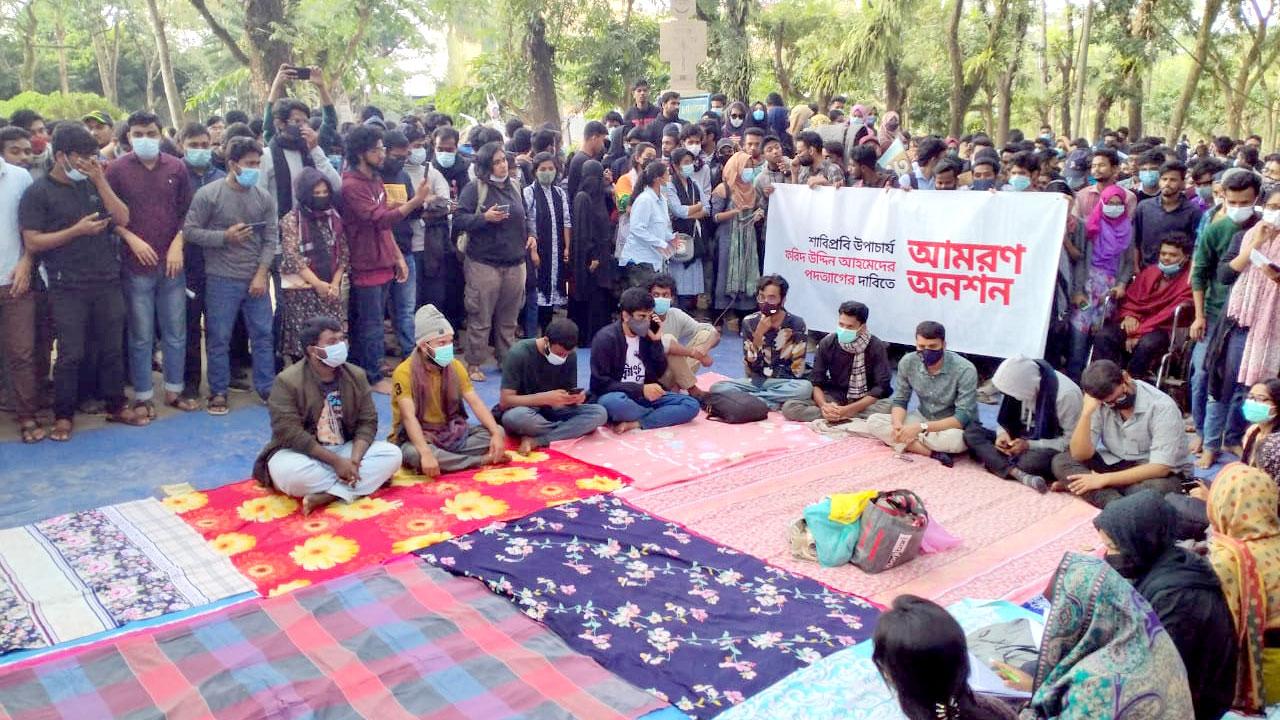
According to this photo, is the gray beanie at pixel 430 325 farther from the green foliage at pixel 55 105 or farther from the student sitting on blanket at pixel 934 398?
the green foliage at pixel 55 105

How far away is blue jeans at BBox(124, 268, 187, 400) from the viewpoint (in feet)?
20.5

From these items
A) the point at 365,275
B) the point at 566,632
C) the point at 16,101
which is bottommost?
the point at 566,632

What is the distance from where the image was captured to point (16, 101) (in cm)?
1728

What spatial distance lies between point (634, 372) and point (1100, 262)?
3.29 m

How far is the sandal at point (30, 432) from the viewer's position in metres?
5.90

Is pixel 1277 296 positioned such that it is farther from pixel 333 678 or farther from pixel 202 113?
pixel 202 113

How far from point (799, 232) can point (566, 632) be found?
523 cm

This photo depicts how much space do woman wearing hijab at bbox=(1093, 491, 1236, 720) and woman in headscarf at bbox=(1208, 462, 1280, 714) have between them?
0.46ft

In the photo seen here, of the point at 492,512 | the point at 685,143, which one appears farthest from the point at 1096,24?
the point at 492,512

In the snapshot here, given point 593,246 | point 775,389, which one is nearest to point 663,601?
point 775,389

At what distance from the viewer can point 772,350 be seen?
23.4 ft

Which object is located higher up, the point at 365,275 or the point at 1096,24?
the point at 1096,24

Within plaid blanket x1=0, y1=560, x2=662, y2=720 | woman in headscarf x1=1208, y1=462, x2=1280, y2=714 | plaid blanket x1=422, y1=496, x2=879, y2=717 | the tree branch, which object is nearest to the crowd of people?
woman in headscarf x1=1208, y1=462, x2=1280, y2=714

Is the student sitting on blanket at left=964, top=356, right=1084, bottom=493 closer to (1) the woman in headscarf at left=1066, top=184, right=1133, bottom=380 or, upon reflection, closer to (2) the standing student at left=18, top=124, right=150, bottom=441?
(1) the woman in headscarf at left=1066, top=184, right=1133, bottom=380
